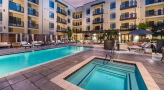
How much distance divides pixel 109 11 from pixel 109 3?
2.20 m

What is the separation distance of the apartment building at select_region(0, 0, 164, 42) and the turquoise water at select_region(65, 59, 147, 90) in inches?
623

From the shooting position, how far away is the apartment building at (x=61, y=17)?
16.1 metres

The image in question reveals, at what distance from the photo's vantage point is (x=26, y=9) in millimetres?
18328

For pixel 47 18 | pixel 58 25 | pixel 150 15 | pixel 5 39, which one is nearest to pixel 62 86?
pixel 5 39

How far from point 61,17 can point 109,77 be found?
89.5ft

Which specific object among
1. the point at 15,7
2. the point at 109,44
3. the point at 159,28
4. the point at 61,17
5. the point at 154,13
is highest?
the point at 61,17

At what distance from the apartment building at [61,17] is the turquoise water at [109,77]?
51.9ft

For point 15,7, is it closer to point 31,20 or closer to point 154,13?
point 31,20

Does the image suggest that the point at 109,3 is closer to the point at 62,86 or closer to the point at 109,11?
the point at 109,11

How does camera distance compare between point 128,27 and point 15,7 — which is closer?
point 15,7

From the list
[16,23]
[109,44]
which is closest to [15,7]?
[16,23]

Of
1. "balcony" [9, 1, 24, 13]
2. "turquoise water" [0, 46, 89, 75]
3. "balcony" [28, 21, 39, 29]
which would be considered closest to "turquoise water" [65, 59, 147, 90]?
"turquoise water" [0, 46, 89, 75]

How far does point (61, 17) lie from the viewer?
95.8ft

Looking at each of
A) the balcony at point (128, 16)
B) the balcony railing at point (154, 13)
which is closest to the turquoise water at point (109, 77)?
the balcony at point (128, 16)
